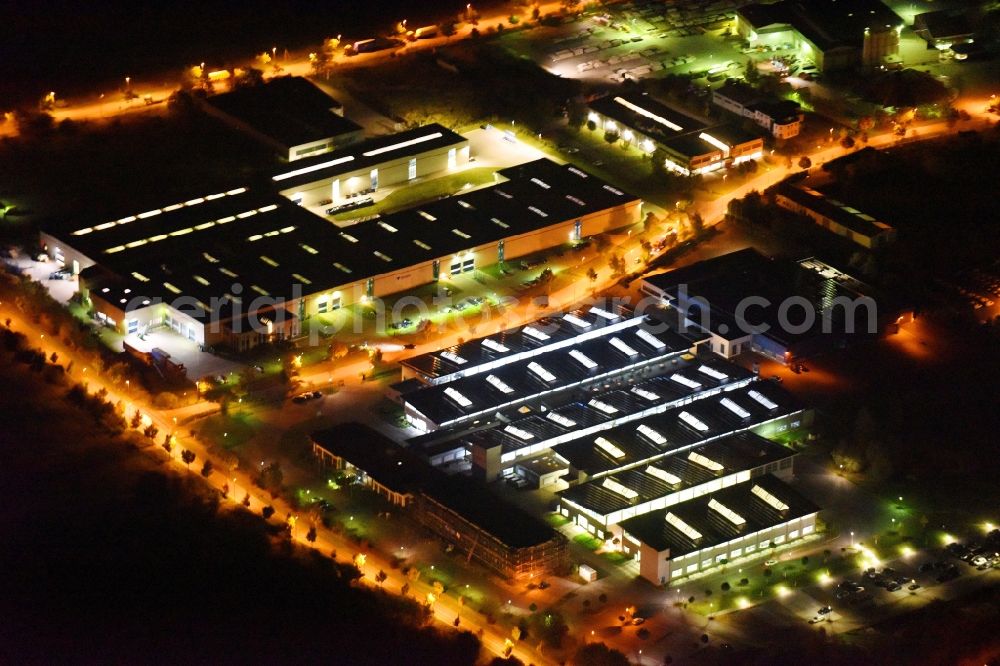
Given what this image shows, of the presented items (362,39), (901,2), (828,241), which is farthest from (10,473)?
(901,2)

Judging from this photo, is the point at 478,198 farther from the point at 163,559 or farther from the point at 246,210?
the point at 163,559

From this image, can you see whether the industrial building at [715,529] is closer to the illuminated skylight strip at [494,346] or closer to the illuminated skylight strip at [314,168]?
the illuminated skylight strip at [494,346]

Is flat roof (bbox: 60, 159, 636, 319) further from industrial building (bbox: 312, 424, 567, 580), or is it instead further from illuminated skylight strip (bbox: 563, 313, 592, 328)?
industrial building (bbox: 312, 424, 567, 580)

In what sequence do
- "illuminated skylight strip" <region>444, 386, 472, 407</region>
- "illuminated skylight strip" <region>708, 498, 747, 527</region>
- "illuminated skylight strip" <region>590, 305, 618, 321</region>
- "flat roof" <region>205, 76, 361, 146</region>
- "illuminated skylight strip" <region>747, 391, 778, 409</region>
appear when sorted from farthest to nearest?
1. "flat roof" <region>205, 76, 361, 146</region>
2. "illuminated skylight strip" <region>590, 305, 618, 321</region>
3. "illuminated skylight strip" <region>747, 391, 778, 409</region>
4. "illuminated skylight strip" <region>444, 386, 472, 407</region>
5. "illuminated skylight strip" <region>708, 498, 747, 527</region>

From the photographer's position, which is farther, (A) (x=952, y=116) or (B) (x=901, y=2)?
(B) (x=901, y=2)

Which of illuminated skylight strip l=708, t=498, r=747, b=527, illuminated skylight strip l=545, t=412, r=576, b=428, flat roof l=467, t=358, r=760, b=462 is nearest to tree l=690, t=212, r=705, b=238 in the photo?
flat roof l=467, t=358, r=760, b=462

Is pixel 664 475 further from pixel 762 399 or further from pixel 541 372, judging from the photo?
pixel 541 372

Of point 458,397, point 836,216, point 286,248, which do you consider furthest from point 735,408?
point 286,248
